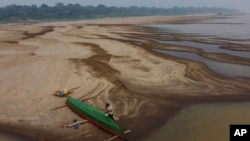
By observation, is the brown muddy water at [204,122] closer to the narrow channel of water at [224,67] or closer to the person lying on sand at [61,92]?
the narrow channel of water at [224,67]

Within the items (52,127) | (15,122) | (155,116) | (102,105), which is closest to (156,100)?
(155,116)

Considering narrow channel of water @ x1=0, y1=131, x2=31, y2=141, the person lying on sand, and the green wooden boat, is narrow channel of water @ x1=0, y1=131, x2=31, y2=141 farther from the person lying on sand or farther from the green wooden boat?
the person lying on sand

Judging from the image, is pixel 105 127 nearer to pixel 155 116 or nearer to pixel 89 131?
pixel 89 131

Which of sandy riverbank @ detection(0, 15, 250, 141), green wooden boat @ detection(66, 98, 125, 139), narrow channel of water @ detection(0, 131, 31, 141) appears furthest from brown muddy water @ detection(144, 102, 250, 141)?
narrow channel of water @ detection(0, 131, 31, 141)

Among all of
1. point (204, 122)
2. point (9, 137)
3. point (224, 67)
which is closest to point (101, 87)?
point (9, 137)

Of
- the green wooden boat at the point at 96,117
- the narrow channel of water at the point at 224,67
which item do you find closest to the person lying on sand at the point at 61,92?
the green wooden boat at the point at 96,117

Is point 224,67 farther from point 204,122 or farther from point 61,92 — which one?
point 61,92
